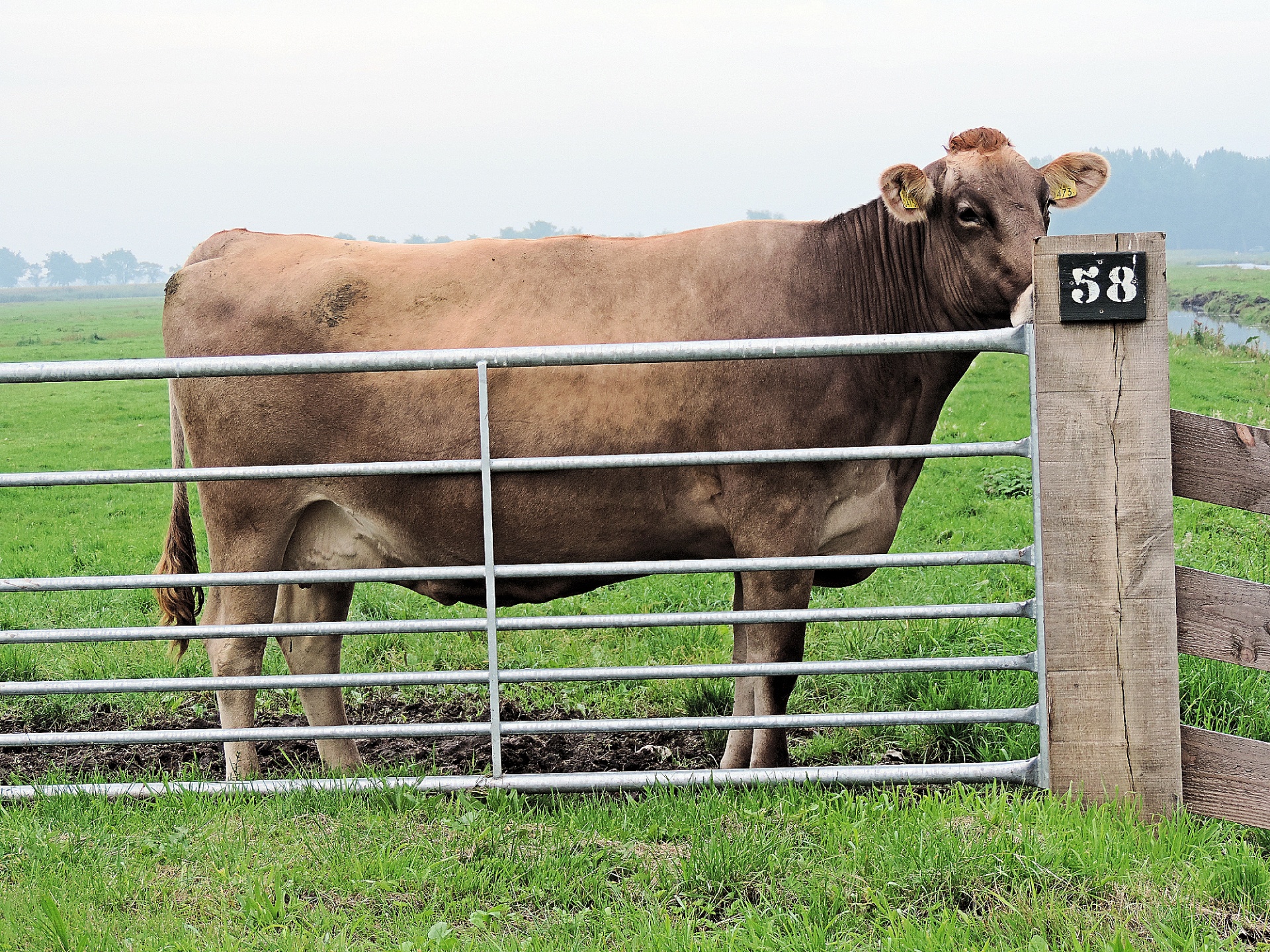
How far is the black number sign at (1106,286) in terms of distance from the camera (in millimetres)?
3357

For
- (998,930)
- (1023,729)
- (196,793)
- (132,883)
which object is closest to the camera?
(998,930)

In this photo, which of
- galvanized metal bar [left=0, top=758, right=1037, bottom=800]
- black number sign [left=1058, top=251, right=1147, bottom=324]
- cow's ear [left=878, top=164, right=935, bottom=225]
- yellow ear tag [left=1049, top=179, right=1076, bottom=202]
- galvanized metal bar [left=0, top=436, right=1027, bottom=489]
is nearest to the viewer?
black number sign [left=1058, top=251, right=1147, bottom=324]

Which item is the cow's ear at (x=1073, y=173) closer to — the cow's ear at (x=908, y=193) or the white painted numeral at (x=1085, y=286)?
the cow's ear at (x=908, y=193)

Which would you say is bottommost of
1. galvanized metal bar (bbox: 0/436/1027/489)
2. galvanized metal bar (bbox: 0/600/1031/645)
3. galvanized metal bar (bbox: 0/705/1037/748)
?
galvanized metal bar (bbox: 0/705/1037/748)

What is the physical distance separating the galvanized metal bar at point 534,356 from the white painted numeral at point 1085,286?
20 cm

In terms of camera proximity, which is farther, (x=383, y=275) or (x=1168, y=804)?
(x=383, y=275)

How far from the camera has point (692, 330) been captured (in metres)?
4.54

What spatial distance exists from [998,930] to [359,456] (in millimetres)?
2934

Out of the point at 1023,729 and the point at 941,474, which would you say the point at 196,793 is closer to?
the point at 1023,729

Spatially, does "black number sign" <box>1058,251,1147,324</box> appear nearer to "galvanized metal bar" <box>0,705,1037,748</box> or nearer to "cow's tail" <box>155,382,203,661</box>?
"galvanized metal bar" <box>0,705,1037,748</box>

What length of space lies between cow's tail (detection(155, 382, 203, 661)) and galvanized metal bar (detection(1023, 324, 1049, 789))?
3.43m

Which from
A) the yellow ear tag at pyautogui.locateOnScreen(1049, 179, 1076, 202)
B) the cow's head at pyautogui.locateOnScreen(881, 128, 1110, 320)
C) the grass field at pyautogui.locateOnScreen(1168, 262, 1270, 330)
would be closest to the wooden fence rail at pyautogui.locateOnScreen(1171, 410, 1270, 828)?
the cow's head at pyautogui.locateOnScreen(881, 128, 1110, 320)

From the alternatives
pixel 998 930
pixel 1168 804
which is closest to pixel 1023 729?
pixel 1168 804

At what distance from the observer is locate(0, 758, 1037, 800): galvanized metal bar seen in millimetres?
3580
